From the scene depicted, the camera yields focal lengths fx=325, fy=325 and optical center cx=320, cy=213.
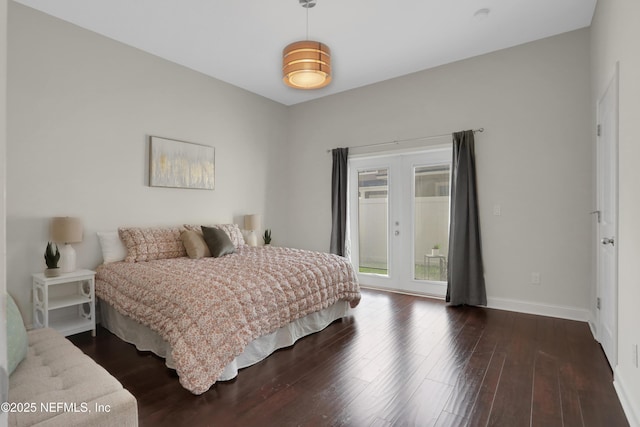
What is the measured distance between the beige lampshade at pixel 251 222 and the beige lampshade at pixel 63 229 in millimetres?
2138

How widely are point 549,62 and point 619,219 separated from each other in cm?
222

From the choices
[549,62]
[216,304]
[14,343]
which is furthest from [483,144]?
[14,343]

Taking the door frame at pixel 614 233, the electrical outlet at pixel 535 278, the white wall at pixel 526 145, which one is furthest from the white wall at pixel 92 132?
the door frame at pixel 614 233

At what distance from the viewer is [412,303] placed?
4020mm

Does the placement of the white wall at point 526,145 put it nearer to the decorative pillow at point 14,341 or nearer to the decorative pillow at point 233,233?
the decorative pillow at point 233,233

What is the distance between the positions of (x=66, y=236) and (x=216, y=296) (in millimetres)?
1753

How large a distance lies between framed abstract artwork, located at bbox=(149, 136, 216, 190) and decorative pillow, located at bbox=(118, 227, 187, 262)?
62 centimetres

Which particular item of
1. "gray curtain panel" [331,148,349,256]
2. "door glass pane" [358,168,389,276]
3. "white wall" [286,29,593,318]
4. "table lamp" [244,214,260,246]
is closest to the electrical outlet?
"white wall" [286,29,593,318]

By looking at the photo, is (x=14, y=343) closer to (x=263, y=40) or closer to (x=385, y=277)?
(x=263, y=40)

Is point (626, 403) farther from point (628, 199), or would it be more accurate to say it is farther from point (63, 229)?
point (63, 229)

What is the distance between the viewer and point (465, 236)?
3885mm

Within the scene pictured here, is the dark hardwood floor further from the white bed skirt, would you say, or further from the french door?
the french door

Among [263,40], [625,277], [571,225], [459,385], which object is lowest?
[459,385]

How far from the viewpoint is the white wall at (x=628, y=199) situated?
1.75 m
